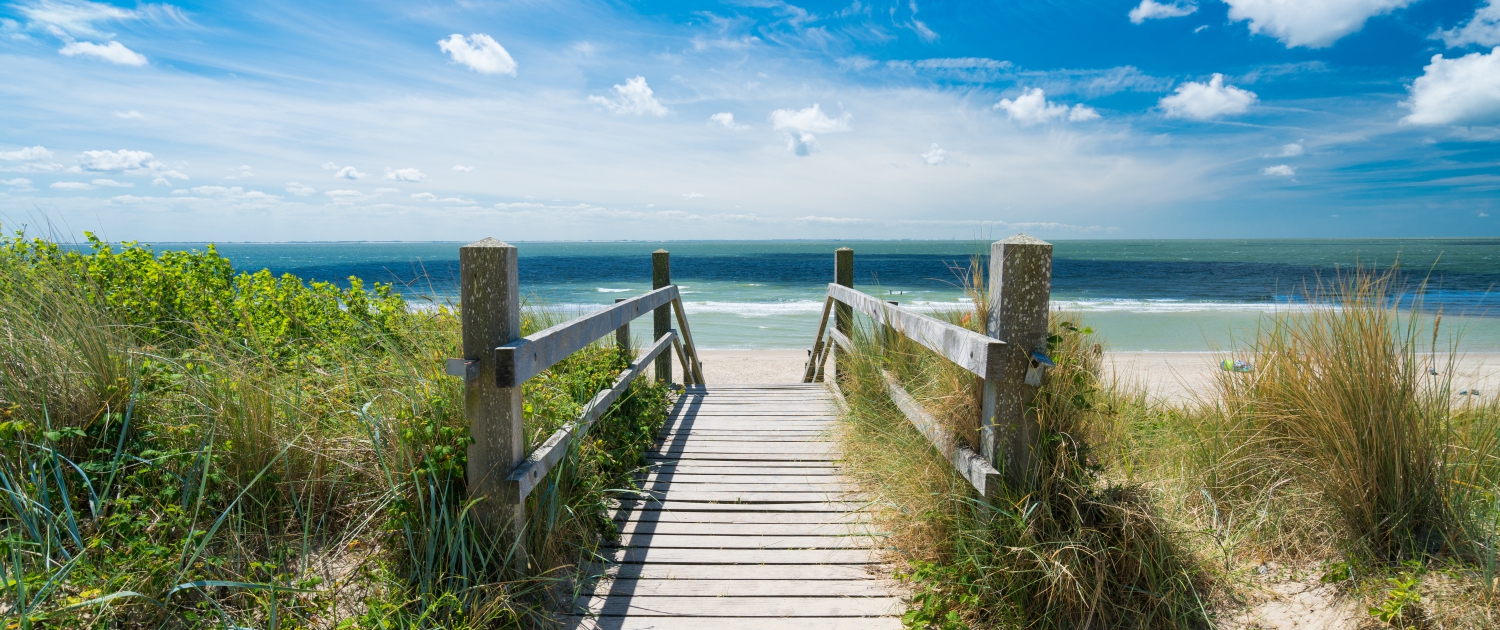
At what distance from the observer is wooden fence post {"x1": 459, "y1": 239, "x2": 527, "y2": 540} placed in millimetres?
2395

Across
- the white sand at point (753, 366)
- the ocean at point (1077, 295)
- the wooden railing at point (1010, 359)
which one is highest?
the wooden railing at point (1010, 359)

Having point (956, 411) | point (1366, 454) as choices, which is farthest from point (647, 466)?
point (1366, 454)

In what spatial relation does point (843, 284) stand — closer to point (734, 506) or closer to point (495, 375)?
point (734, 506)

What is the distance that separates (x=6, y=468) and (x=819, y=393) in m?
5.10

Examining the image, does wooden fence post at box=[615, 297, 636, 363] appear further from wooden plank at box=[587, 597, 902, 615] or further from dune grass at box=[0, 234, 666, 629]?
wooden plank at box=[587, 597, 902, 615]

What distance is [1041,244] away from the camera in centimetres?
235

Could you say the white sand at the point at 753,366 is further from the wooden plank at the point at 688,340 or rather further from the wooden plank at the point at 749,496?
the wooden plank at the point at 749,496

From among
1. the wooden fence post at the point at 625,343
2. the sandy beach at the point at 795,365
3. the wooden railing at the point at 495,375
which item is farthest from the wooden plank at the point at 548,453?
the sandy beach at the point at 795,365

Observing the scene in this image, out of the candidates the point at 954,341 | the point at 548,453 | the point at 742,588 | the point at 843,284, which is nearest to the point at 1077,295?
the point at 843,284

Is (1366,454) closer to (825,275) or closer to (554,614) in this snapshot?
(554,614)

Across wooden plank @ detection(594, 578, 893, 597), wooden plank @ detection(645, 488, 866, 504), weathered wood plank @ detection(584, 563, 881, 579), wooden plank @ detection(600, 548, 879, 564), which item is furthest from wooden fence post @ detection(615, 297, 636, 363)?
wooden plank @ detection(594, 578, 893, 597)

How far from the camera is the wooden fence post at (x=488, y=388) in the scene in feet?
7.86

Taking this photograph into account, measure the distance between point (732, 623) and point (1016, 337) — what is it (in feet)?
4.77

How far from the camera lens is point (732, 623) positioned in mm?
2482
